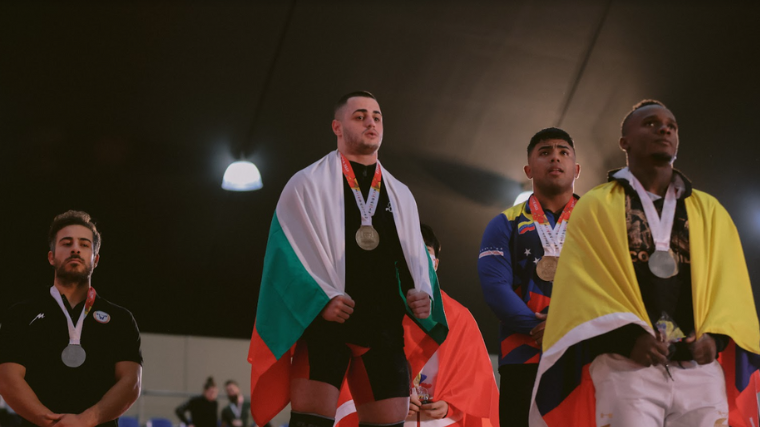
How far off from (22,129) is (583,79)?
16.1ft

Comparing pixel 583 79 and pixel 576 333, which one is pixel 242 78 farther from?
pixel 576 333

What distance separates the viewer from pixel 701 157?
27.9 feet

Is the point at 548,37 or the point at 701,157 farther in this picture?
the point at 701,157

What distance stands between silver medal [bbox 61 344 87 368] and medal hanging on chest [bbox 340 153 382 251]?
152 cm

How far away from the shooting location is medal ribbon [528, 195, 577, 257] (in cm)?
385

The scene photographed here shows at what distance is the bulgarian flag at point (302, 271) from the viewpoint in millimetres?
3227

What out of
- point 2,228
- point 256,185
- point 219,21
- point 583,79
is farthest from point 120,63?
point 583,79

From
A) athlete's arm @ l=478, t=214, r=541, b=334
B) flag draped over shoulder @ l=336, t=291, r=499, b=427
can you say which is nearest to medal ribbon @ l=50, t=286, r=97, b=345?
flag draped over shoulder @ l=336, t=291, r=499, b=427

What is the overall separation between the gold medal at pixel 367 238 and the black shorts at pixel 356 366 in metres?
0.37

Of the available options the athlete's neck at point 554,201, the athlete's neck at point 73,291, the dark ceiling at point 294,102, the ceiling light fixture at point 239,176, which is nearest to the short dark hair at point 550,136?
the athlete's neck at point 554,201

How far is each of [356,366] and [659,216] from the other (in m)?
1.21

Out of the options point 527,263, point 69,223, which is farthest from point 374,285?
point 69,223

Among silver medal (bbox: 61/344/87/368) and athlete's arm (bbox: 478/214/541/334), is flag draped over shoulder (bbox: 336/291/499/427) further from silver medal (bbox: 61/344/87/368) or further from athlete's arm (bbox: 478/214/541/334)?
silver medal (bbox: 61/344/87/368)

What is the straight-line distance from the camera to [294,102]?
773 cm
